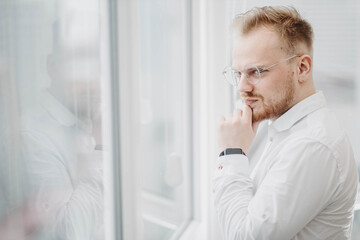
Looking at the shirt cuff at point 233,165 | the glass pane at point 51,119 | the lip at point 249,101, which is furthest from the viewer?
the lip at point 249,101

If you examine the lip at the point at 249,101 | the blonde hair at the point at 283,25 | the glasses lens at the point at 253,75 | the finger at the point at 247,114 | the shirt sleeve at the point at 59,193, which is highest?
the blonde hair at the point at 283,25

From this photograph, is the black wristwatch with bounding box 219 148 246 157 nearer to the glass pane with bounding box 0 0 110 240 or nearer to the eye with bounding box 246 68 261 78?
the eye with bounding box 246 68 261 78

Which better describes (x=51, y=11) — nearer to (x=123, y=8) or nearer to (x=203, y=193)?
(x=123, y=8)

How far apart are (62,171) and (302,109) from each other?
0.78 metres

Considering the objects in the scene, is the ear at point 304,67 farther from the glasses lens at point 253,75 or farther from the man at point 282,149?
the glasses lens at point 253,75

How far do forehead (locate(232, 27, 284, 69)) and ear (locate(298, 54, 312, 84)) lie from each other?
0.24 ft

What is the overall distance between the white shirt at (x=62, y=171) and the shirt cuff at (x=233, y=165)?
421mm

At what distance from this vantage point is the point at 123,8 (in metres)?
0.99

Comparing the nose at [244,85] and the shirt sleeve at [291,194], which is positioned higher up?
the nose at [244,85]

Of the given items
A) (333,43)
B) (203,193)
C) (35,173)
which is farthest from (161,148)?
(333,43)

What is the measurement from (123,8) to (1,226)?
75 cm

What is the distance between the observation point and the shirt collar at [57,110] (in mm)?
708

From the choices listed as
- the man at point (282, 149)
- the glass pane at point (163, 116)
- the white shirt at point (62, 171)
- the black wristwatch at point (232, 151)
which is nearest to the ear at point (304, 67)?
the man at point (282, 149)

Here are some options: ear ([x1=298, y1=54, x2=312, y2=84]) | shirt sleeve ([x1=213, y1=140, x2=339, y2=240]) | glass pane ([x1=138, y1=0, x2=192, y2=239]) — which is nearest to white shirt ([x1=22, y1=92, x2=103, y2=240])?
glass pane ([x1=138, y1=0, x2=192, y2=239])
